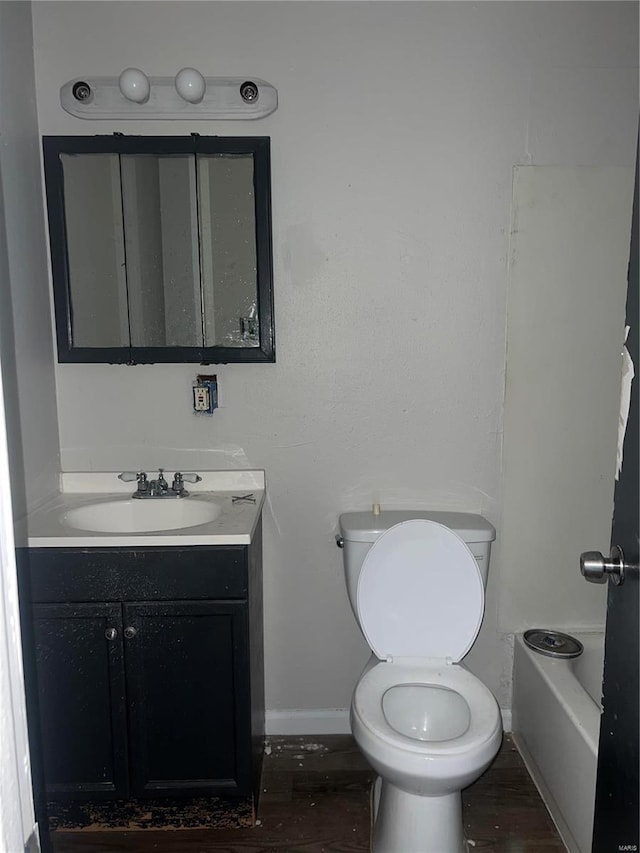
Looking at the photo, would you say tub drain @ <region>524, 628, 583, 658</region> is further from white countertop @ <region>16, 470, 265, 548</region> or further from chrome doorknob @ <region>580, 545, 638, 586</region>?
chrome doorknob @ <region>580, 545, 638, 586</region>

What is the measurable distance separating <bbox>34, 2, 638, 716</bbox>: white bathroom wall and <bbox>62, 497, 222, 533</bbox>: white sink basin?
6.2 inches

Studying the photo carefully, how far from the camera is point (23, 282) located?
5.92 ft

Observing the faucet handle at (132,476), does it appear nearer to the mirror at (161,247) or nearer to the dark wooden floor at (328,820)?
the mirror at (161,247)

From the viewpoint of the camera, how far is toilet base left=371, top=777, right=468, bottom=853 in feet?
5.03

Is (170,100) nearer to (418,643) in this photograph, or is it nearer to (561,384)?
(561,384)

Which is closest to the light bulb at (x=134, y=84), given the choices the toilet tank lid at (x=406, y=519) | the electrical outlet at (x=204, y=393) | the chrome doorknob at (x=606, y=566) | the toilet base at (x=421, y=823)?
the electrical outlet at (x=204, y=393)

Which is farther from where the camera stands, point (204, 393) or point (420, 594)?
point (204, 393)

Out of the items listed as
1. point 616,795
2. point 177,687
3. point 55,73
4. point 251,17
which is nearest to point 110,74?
point 55,73

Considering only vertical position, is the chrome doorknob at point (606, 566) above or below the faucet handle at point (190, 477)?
above

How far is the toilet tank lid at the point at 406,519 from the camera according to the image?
189 cm

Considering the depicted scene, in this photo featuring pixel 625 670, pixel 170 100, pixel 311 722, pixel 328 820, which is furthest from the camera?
pixel 311 722

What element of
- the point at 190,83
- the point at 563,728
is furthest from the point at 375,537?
the point at 190,83

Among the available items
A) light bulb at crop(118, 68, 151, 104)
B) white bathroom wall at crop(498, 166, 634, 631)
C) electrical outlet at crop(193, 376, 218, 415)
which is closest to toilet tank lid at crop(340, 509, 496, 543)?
white bathroom wall at crop(498, 166, 634, 631)

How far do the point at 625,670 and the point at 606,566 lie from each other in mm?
154
